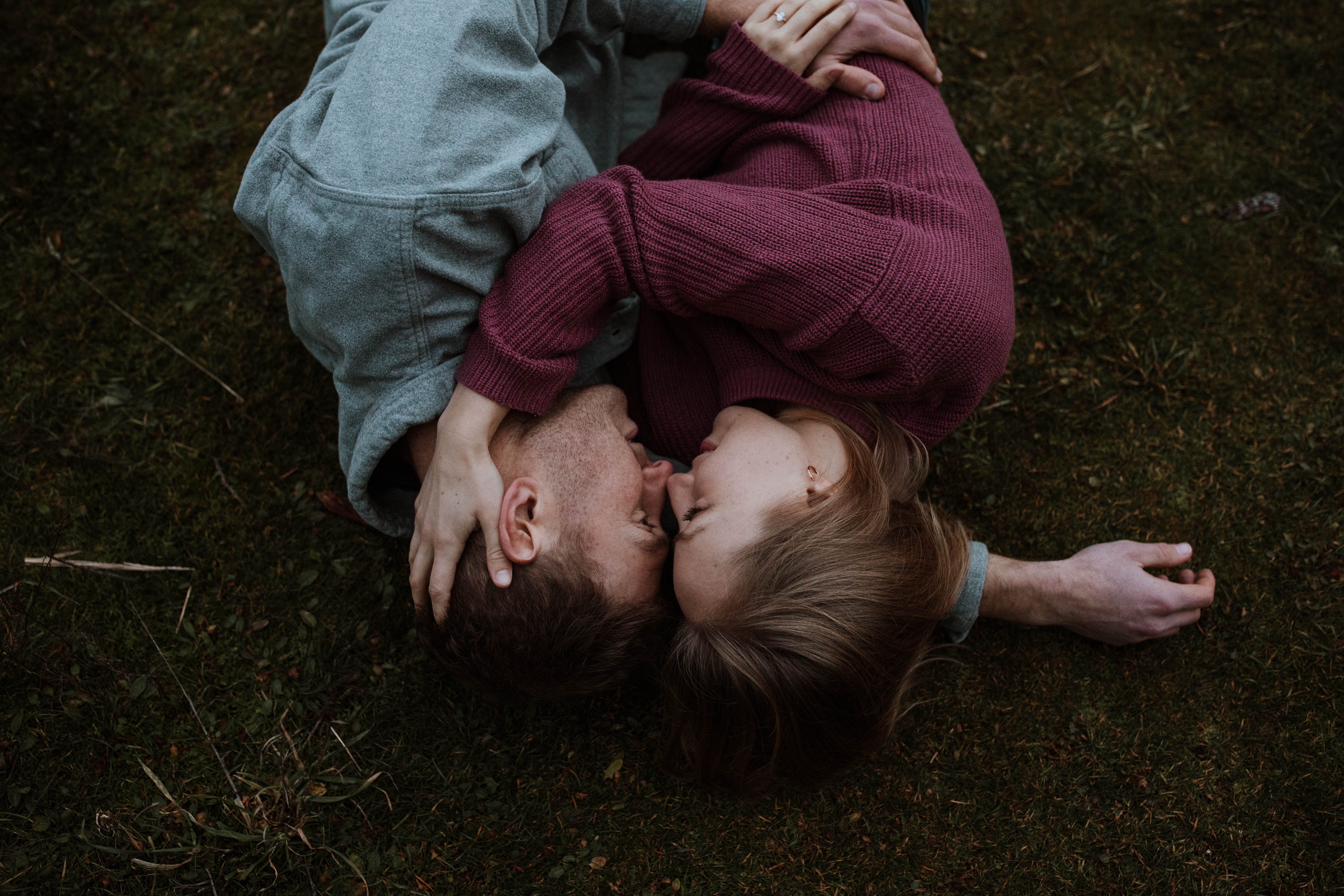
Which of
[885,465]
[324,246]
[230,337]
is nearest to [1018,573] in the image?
[885,465]

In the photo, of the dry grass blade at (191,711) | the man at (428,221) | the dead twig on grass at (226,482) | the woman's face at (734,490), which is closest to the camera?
the man at (428,221)

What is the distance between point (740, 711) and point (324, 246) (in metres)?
1.71

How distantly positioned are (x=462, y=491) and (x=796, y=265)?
3.61 ft

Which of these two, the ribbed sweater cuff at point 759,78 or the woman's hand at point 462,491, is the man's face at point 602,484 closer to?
the woman's hand at point 462,491

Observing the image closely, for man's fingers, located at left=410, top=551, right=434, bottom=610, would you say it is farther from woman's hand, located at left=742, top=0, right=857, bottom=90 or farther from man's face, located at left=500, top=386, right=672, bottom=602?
woman's hand, located at left=742, top=0, right=857, bottom=90

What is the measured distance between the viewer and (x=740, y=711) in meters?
2.43

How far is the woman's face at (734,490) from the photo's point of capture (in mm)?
2254

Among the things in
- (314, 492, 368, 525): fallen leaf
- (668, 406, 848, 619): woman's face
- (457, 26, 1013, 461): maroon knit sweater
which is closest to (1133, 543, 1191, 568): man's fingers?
(457, 26, 1013, 461): maroon knit sweater

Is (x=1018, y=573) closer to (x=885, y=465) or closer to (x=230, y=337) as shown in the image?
(x=885, y=465)

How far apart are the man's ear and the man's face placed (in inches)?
2.1

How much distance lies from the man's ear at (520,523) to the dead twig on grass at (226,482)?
1.22 m

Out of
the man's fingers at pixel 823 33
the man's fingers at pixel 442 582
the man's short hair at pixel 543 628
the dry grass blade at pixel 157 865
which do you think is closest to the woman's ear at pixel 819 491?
the man's short hair at pixel 543 628

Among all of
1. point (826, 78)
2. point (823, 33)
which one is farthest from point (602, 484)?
point (823, 33)

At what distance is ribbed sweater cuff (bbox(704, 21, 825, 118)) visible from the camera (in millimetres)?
2625
